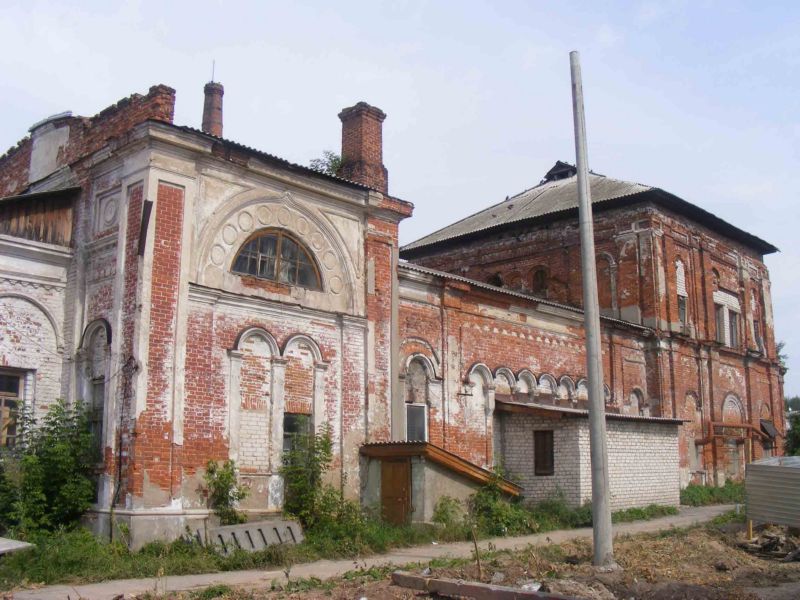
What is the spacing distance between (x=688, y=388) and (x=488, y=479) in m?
12.4

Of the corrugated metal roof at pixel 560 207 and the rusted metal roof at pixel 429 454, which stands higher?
the corrugated metal roof at pixel 560 207

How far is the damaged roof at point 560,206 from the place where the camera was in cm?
2664

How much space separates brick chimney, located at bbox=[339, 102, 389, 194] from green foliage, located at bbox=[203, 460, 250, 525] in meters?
6.84

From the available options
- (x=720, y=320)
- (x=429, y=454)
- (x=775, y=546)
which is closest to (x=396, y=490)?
(x=429, y=454)

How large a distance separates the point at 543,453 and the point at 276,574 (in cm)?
879

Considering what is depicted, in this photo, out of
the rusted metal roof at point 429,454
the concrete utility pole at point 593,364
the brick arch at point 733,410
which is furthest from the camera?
the brick arch at point 733,410

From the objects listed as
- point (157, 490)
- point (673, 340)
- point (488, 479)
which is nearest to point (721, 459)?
point (673, 340)

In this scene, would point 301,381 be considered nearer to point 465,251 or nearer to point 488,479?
point 488,479

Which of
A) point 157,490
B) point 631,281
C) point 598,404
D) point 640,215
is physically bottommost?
point 157,490

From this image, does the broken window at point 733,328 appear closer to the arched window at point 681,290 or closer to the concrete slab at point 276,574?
the arched window at point 681,290

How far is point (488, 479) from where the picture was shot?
16297 mm

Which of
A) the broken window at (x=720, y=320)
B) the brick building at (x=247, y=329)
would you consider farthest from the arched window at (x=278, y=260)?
the broken window at (x=720, y=320)

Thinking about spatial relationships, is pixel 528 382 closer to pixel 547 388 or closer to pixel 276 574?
pixel 547 388

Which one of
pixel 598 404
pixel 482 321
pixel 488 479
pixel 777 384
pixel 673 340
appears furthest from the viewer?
pixel 777 384
